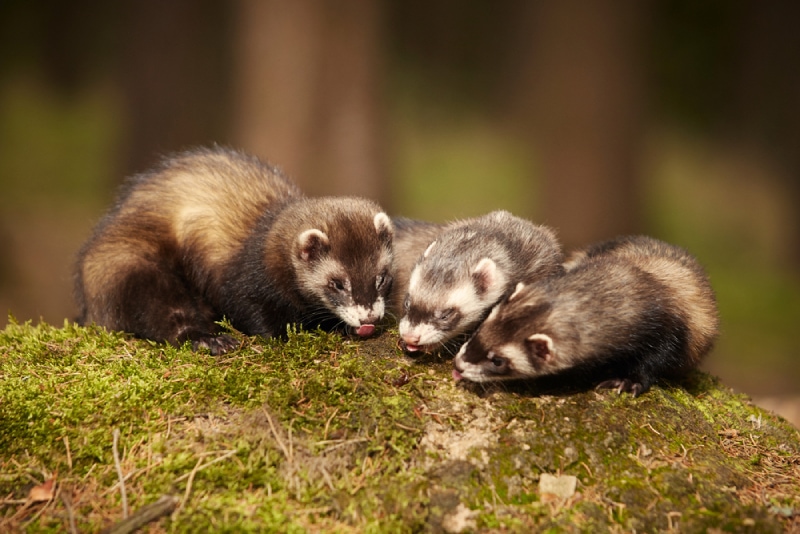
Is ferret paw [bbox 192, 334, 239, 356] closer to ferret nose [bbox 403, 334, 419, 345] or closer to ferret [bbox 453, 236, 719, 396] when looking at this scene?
ferret nose [bbox 403, 334, 419, 345]

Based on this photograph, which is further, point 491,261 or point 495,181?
point 495,181

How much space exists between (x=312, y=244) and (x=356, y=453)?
2.07 m

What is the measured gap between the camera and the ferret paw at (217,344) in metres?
5.07

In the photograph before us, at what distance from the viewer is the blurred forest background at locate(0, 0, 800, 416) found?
1012cm

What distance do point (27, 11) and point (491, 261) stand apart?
17511 mm

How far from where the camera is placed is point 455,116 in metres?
18.6

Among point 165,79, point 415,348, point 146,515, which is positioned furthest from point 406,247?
point 165,79

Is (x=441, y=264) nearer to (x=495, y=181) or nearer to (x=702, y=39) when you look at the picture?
(x=495, y=181)

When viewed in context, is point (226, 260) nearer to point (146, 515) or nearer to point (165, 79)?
point (146, 515)

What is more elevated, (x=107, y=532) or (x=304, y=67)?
(x=304, y=67)

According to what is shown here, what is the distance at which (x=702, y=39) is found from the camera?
17.0 m

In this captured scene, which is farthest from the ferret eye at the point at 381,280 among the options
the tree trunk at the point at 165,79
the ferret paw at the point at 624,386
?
the tree trunk at the point at 165,79

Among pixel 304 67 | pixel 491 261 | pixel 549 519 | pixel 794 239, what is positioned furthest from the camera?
pixel 794 239

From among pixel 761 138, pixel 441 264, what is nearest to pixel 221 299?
pixel 441 264
